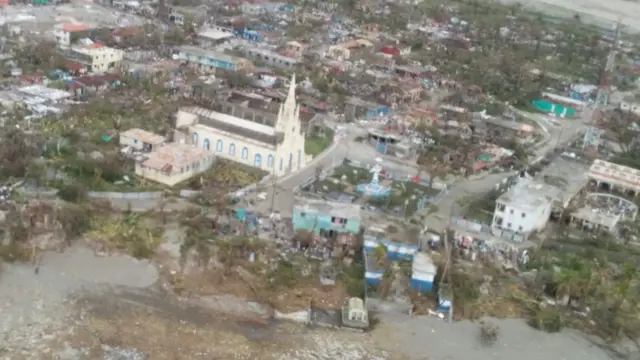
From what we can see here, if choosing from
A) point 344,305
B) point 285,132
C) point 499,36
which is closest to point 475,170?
point 285,132

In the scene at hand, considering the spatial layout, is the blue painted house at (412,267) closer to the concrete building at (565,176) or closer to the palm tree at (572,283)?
the palm tree at (572,283)

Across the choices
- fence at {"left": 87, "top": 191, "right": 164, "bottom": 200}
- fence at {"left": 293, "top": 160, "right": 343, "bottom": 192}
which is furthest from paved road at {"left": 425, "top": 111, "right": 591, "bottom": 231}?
fence at {"left": 87, "top": 191, "right": 164, "bottom": 200}

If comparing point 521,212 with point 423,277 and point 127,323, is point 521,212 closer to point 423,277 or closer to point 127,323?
point 423,277

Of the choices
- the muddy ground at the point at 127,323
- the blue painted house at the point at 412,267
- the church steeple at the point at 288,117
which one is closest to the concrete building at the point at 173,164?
the church steeple at the point at 288,117

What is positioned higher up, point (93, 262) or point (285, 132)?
point (285, 132)

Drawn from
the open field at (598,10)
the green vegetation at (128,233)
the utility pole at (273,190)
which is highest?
the open field at (598,10)

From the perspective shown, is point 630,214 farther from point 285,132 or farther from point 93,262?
point 93,262
